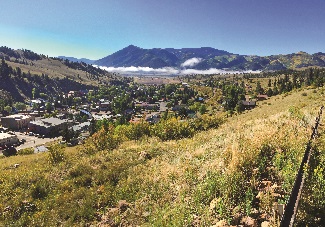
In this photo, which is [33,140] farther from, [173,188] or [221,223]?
[221,223]

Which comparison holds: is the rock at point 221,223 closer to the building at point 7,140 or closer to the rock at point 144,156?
the rock at point 144,156

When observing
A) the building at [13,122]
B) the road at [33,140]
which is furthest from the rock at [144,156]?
the building at [13,122]

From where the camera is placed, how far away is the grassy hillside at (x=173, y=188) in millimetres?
9898

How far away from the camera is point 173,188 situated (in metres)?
14.0

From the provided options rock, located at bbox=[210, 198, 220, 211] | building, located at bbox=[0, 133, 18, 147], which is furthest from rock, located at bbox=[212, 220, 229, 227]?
building, located at bbox=[0, 133, 18, 147]

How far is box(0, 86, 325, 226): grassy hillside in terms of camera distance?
9.90 metres

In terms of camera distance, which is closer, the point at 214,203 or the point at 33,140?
the point at 214,203

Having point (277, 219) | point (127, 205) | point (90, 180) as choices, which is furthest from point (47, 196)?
point (277, 219)

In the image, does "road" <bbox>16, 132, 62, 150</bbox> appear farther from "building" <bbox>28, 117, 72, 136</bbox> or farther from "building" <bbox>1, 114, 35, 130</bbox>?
"building" <bbox>1, 114, 35, 130</bbox>

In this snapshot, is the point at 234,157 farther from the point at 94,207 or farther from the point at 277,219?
the point at 94,207

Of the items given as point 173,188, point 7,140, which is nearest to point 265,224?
point 173,188

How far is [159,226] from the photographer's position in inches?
432

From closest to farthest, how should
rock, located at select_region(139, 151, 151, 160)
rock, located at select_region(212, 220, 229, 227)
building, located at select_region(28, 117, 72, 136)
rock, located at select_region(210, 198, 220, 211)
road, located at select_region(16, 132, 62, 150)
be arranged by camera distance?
rock, located at select_region(212, 220, 229, 227)
rock, located at select_region(210, 198, 220, 211)
rock, located at select_region(139, 151, 151, 160)
road, located at select_region(16, 132, 62, 150)
building, located at select_region(28, 117, 72, 136)

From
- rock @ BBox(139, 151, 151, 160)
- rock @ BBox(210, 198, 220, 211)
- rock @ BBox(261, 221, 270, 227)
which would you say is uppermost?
rock @ BBox(261, 221, 270, 227)
